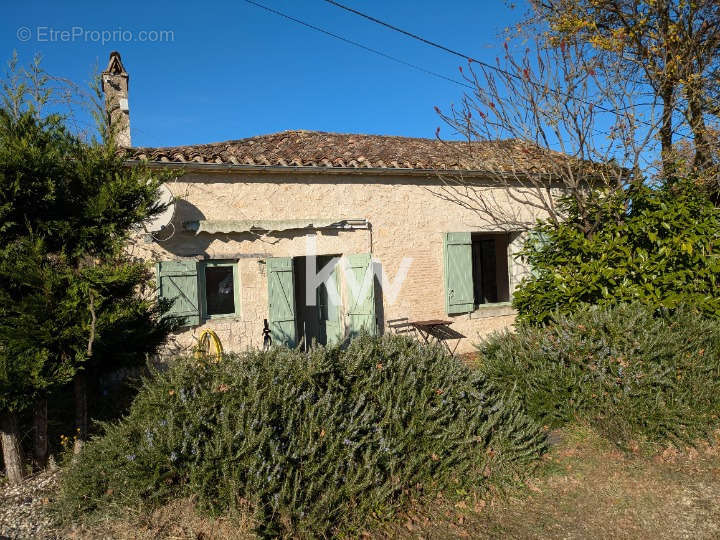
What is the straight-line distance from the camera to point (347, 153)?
9.17 metres

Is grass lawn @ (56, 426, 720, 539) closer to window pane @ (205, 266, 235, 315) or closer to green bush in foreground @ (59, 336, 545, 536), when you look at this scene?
green bush in foreground @ (59, 336, 545, 536)

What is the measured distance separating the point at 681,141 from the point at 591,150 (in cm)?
316

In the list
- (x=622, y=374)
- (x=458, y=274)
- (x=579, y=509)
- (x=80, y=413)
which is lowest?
(x=579, y=509)

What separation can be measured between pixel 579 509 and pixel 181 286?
5684 millimetres

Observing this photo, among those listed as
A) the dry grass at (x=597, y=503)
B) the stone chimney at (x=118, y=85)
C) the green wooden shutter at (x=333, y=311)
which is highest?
the stone chimney at (x=118, y=85)

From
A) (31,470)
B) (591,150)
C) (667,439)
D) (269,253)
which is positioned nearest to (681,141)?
(591,150)

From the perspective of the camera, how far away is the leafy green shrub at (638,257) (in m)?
5.85

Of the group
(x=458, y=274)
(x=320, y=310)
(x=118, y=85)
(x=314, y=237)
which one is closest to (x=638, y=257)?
(x=458, y=274)

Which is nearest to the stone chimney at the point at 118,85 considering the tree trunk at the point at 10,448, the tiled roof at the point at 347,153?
the tiled roof at the point at 347,153

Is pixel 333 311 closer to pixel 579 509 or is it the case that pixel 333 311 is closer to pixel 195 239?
pixel 195 239

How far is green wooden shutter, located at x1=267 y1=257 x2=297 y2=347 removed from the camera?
800 cm

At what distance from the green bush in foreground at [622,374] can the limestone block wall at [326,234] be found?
3.37 metres

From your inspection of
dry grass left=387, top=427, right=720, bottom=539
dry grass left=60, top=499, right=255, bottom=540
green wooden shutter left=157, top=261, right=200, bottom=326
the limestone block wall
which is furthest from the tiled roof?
dry grass left=60, top=499, right=255, bottom=540

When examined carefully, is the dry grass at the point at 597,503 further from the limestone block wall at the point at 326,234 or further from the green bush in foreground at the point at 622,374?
the limestone block wall at the point at 326,234
